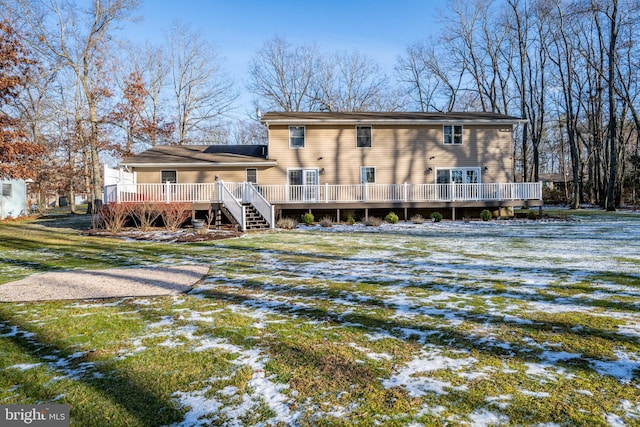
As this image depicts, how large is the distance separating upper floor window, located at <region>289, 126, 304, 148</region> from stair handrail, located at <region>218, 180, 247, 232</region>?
5369 mm

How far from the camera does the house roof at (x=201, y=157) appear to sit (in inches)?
734

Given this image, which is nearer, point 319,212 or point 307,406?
point 307,406

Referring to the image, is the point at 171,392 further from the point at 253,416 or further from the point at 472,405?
the point at 472,405

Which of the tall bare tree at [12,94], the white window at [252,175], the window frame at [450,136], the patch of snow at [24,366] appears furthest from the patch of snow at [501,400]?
the tall bare tree at [12,94]

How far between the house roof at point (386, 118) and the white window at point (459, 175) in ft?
8.40

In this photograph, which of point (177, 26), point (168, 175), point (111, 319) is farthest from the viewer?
point (177, 26)

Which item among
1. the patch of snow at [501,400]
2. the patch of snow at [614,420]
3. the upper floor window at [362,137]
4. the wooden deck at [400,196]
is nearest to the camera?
the patch of snow at [614,420]

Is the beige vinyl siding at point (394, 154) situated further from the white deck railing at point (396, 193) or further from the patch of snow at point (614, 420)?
the patch of snow at point (614, 420)

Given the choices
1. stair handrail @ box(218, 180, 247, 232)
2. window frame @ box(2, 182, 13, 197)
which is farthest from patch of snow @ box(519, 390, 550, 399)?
window frame @ box(2, 182, 13, 197)

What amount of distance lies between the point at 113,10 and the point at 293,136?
1483 centimetres

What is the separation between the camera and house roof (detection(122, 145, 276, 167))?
61.2 ft

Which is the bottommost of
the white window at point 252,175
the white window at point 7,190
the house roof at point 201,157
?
the white window at point 7,190

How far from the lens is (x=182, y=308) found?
4.74 meters

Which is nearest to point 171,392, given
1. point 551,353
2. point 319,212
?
point 551,353
